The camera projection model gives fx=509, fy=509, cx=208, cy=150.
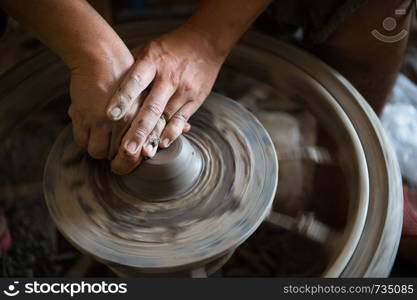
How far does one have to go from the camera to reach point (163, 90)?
1.17 meters

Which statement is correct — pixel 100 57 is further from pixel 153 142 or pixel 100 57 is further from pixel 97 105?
pixel 153 142

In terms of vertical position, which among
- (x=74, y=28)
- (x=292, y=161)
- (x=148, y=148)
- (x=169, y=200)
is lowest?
(x=292, y=161)

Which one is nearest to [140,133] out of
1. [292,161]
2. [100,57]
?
A: [100,57]

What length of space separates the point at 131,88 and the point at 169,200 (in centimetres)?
28

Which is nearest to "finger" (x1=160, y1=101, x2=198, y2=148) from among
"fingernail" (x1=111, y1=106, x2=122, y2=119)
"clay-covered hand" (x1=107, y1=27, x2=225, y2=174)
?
"clay-covered hand" (x1=107, y1=27, x2=225, y2=174)

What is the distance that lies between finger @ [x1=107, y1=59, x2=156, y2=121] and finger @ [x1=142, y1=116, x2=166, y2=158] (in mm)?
77

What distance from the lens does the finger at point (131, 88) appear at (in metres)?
1.08

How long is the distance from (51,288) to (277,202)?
3.26 feet

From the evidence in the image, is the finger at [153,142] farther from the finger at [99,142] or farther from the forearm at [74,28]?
the forearm at [74,28]

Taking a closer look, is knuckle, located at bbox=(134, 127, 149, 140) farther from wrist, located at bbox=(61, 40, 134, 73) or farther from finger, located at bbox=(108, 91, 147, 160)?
wrist, located at bbox=(61, 40, 134, 73)

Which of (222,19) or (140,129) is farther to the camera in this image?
(222,19)

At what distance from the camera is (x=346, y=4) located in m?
1.37

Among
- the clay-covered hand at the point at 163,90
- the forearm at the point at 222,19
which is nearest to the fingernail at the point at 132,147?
the clay-covered hand at the point at 163,90

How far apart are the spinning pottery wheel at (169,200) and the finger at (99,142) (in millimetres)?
68
